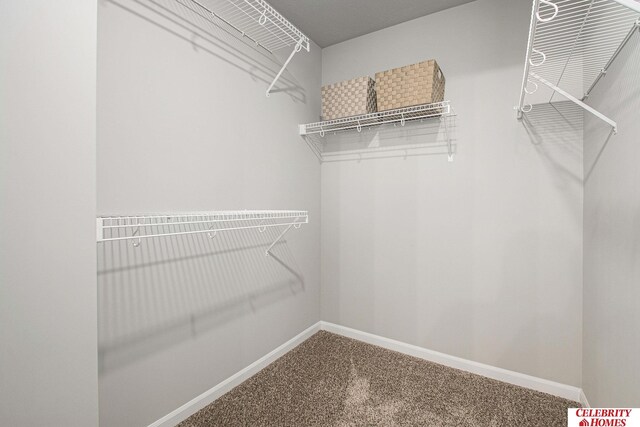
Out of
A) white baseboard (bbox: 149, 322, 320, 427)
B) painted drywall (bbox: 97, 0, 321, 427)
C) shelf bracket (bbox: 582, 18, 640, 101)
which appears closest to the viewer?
shelf bracket (bbox: 582, 18, 640, 101)

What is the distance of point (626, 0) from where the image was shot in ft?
2.62

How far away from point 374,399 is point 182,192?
158cm

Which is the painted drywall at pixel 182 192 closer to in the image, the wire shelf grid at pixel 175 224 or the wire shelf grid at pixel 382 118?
the wire shelf grid at pixel 175 224

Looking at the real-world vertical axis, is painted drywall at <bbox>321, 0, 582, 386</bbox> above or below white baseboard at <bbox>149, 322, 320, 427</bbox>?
above

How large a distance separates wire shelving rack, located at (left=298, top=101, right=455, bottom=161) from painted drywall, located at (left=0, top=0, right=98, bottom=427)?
1.75m

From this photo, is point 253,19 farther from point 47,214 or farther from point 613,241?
point 613,241

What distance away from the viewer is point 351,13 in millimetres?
2158

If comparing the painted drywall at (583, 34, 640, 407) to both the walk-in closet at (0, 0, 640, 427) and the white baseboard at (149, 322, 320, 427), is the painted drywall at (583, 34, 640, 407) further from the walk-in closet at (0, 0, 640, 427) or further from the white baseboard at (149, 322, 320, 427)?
the white baseboard at (149, 322, 320, 427)

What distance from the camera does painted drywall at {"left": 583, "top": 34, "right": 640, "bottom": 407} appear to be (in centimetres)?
112

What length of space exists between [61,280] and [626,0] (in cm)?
160

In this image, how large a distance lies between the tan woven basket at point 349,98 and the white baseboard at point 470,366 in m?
1.76

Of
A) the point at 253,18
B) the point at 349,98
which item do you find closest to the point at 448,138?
the point at 349,98

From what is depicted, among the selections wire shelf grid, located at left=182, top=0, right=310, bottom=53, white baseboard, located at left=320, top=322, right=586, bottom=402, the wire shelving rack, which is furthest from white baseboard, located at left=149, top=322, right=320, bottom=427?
wire shelf grid, located at left=182, top=0, right=310, bottom=53

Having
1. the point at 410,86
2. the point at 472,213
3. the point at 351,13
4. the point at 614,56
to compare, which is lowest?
the point at 472,213
